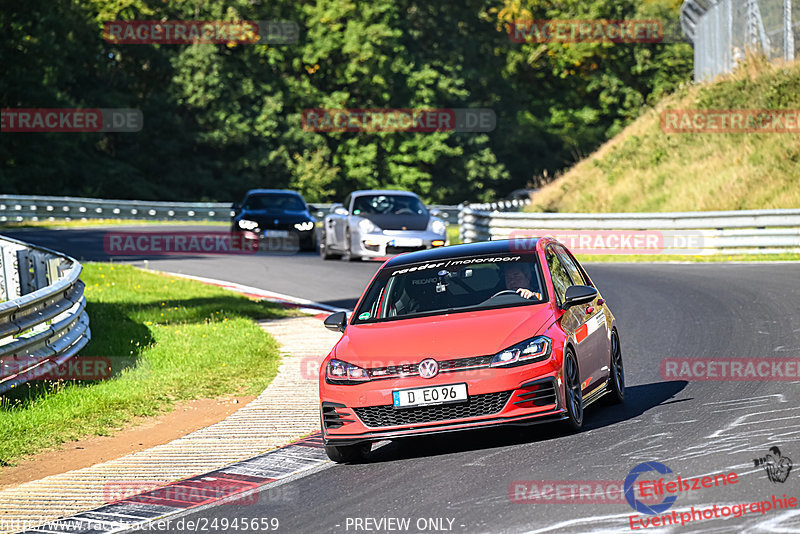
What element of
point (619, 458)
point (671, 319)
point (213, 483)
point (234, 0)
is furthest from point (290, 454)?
point (234, 0)

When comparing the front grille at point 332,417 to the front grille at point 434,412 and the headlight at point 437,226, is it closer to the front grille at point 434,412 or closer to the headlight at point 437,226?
the front grille at point 434,412

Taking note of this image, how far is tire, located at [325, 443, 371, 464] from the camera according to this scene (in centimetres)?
831

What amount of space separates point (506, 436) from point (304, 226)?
21028 mm

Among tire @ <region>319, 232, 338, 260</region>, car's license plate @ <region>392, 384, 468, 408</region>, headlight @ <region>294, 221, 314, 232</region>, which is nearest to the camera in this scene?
car's license plate @ <region>392, 384, 468, 408</region>

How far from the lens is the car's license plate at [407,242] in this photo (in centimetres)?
2475

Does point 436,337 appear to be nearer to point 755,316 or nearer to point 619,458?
point 619,458

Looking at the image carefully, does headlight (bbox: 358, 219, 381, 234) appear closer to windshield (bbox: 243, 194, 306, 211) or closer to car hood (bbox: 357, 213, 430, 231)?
car hood (bbox: 357, 213, 430, 231)

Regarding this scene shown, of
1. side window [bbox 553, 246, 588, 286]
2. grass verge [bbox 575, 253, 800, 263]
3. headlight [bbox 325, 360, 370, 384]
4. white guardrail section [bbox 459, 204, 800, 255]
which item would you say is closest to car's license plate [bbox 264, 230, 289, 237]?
white guardrail section [bbox 459, 204, 800, 255]

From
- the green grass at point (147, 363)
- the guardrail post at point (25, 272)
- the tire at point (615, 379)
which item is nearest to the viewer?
the tire at point (615, 379)

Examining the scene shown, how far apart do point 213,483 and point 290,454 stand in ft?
3.04

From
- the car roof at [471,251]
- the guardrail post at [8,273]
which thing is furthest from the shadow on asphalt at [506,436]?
the guardrail post at [8,273]

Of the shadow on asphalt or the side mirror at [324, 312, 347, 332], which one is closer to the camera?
the shadow on asphalt

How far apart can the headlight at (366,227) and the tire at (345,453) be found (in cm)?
1717

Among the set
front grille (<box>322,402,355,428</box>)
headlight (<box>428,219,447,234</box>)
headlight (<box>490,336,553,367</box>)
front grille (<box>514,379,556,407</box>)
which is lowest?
headlight (<box>428,219,447,234</box>)
